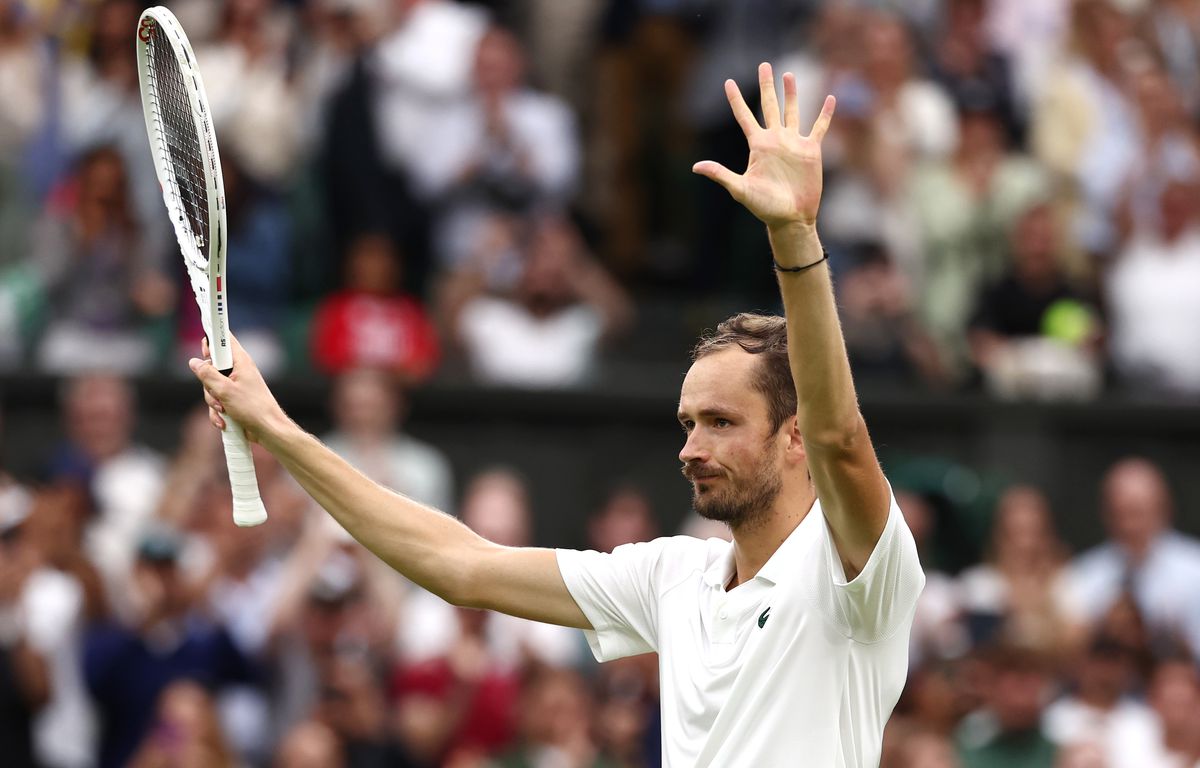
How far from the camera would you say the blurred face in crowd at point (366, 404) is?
37.4ft

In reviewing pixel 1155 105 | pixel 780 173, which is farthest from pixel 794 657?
pixel 1155 105

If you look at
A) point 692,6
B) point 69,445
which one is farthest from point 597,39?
point 69,445

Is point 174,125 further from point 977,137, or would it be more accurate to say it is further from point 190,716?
point 977,137

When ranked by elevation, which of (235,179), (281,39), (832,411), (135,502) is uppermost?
(281,39)

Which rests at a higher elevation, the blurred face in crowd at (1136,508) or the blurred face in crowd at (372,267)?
the blurred face in crowd at (372,267)

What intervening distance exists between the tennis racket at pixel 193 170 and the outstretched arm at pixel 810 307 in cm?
147

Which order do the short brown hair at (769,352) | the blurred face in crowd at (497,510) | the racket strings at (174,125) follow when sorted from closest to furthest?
the short brown hair at (769,352), the racket strings at (174,125), the blurred face in crowd at (497,510)

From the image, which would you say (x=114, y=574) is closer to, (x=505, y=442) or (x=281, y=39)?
(x=505, y=442)

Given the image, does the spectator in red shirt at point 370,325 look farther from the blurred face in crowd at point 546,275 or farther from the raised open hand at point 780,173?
the raised open hand at point 780,173

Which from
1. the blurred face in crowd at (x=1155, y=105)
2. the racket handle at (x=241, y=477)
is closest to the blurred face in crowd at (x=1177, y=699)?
the blurred face in crowd at (x=1155, y=105)

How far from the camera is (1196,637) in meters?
11.2

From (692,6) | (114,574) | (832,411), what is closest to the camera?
(832,411)

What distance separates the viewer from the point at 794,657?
4.93 metres

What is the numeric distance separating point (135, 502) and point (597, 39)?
16.4ft
